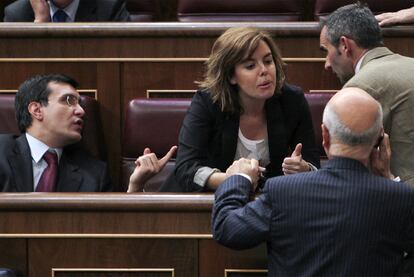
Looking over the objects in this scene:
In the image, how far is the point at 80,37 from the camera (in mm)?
1316

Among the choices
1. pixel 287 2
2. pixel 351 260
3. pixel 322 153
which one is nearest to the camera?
pixel 351 260

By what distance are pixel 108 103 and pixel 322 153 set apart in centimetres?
27

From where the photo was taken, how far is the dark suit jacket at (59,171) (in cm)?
117

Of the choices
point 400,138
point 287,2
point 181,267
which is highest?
point 287,2

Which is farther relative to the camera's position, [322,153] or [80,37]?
[80,37]

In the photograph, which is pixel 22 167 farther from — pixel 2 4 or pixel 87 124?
pixel 2 4

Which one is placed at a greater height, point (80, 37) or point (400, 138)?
point (80, 37)

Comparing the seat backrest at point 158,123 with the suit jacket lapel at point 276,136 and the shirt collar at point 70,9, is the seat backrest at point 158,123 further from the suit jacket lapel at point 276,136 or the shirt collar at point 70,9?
the shirt collar at point 70,9

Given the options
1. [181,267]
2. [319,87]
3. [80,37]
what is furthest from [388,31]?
[181,267]

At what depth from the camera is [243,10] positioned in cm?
152

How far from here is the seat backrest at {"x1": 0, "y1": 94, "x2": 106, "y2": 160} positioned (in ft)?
4.14

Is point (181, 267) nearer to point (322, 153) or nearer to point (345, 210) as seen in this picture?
point (345, 210)

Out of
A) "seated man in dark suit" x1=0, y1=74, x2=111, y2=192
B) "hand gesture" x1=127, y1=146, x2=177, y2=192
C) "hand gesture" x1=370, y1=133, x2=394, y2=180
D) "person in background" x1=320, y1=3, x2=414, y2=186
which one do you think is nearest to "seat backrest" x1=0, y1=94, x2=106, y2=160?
"seated man in dark suit" x1=0, y1=74, x2=111, y2=192

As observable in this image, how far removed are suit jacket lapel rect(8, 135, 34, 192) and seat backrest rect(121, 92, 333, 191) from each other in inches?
4.6
